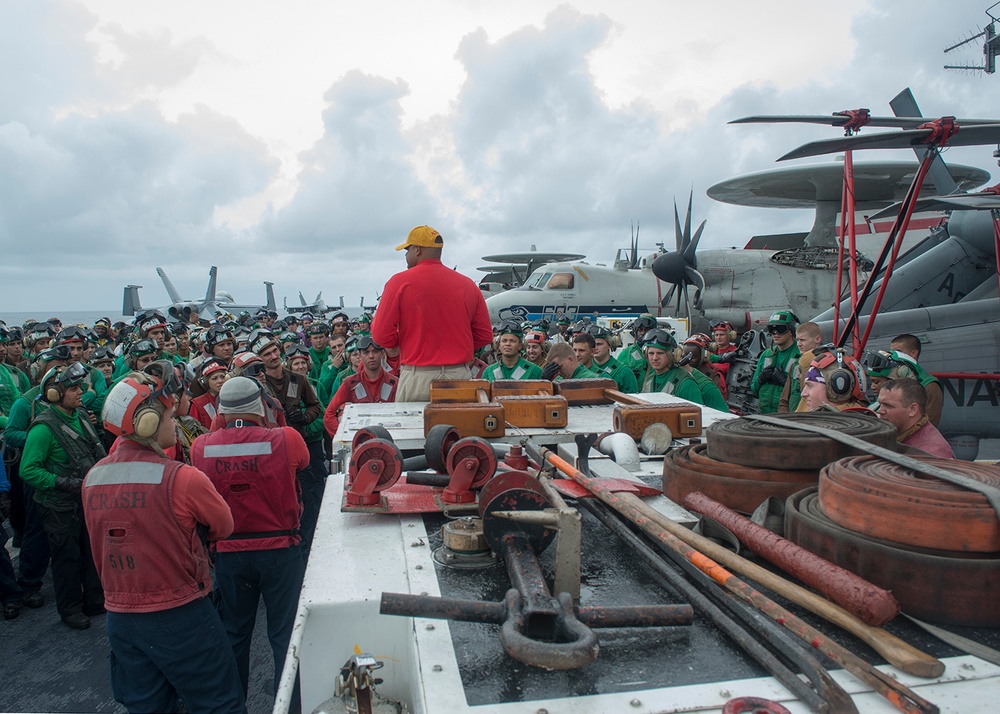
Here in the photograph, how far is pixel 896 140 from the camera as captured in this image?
29.4 ft

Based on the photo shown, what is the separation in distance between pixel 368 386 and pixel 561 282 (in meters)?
16.1

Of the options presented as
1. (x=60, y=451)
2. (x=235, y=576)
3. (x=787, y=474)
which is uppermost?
(x=787, y=474)

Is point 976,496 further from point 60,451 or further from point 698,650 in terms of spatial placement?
point 60,451

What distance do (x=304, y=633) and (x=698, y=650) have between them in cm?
115

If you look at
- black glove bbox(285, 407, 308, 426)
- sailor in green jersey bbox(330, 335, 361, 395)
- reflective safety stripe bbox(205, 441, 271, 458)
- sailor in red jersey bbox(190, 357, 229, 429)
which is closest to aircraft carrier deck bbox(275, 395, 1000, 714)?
reflective safety stripe bbox(205, 441, 271, 458)

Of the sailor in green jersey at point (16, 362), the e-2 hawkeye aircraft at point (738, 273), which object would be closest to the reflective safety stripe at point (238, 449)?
the sailor in green jersey at point (16, 362)

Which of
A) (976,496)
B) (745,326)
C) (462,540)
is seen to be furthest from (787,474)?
(745,326)

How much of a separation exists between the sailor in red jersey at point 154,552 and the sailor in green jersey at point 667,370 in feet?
15.2

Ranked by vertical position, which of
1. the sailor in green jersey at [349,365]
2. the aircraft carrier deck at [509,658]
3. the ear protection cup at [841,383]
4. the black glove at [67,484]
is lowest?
the black glove at [67,484]

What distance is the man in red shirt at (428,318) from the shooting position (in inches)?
193

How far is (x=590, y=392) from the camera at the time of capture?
17.6 feet

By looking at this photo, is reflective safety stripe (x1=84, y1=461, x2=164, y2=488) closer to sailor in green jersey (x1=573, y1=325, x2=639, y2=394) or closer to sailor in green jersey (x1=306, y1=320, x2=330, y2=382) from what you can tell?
sailor in green jersey (x1=573, y1=325, x2=639, y2=394)

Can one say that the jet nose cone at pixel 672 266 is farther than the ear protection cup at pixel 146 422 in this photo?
Yes

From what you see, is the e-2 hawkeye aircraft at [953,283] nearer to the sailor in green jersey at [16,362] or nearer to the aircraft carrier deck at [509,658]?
the aircraft carrier deck at [509,658]
